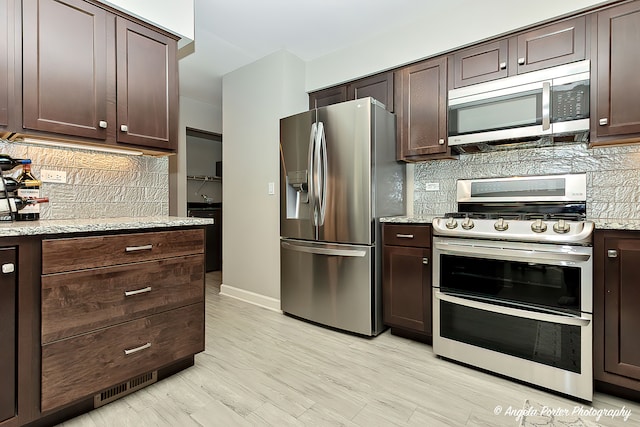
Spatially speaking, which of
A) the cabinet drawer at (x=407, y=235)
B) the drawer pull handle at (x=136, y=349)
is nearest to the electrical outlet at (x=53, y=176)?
the drawer pull handle at (x=136, y=349)

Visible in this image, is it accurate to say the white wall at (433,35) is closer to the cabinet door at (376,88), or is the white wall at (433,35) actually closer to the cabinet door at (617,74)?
the cabinet door at (376,88)

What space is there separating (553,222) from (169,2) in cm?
271

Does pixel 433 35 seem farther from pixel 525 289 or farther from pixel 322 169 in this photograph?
pixel 525 289

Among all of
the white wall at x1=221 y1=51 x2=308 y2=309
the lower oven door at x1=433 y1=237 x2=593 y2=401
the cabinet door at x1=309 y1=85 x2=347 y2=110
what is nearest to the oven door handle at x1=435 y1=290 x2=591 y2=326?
the lower oven door at x1=433 y1=237 x2=593 y2=401

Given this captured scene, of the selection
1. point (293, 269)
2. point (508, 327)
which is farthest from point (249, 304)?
point (508, 327)

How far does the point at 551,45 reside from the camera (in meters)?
Answer: 2.13

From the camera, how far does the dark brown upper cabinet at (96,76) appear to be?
5.49 feet

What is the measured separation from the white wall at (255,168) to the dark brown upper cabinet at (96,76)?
1183 millimetres

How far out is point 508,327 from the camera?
190 cm

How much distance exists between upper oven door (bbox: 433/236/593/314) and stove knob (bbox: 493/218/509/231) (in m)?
0.09

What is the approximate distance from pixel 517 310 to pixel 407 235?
83 cm

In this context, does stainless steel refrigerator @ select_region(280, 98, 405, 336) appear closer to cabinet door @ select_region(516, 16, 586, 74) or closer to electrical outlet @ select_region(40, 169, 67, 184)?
cabinet door @ select_region(516, 16, 586, 74)

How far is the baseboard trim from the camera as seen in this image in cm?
324

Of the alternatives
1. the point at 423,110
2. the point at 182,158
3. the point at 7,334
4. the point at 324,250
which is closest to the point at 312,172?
the point at 324,250
